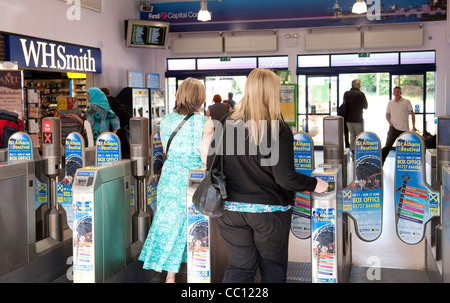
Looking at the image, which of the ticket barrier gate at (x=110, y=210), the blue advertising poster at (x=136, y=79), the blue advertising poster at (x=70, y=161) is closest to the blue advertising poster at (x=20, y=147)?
the blue advertising poster at (x=70, y=161)

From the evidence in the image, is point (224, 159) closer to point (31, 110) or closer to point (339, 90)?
point (31, 110)

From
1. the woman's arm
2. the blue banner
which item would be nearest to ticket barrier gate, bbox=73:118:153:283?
the woman's arm

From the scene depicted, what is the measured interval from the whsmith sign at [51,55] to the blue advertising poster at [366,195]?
611cm

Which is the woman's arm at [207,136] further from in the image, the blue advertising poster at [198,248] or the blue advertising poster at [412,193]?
the blue advertising poster at [412,193]

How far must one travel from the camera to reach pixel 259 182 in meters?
2.72

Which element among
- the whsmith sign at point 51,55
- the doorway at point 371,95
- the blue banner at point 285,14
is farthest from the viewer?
the doorway at point 371,95

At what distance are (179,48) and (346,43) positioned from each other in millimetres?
4097

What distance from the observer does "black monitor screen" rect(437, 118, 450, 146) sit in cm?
370

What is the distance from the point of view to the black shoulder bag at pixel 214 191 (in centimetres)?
272

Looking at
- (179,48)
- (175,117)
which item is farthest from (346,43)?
(175,117)

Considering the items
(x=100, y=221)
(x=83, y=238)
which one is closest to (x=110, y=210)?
(x=100, y=221)

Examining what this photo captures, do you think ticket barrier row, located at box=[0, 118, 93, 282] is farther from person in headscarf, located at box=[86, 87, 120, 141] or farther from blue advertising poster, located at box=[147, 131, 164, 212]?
person in headscarf, located at box=[86, 87, 120, 141]

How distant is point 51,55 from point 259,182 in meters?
7.49

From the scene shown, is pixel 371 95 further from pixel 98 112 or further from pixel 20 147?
pixel 20 147
